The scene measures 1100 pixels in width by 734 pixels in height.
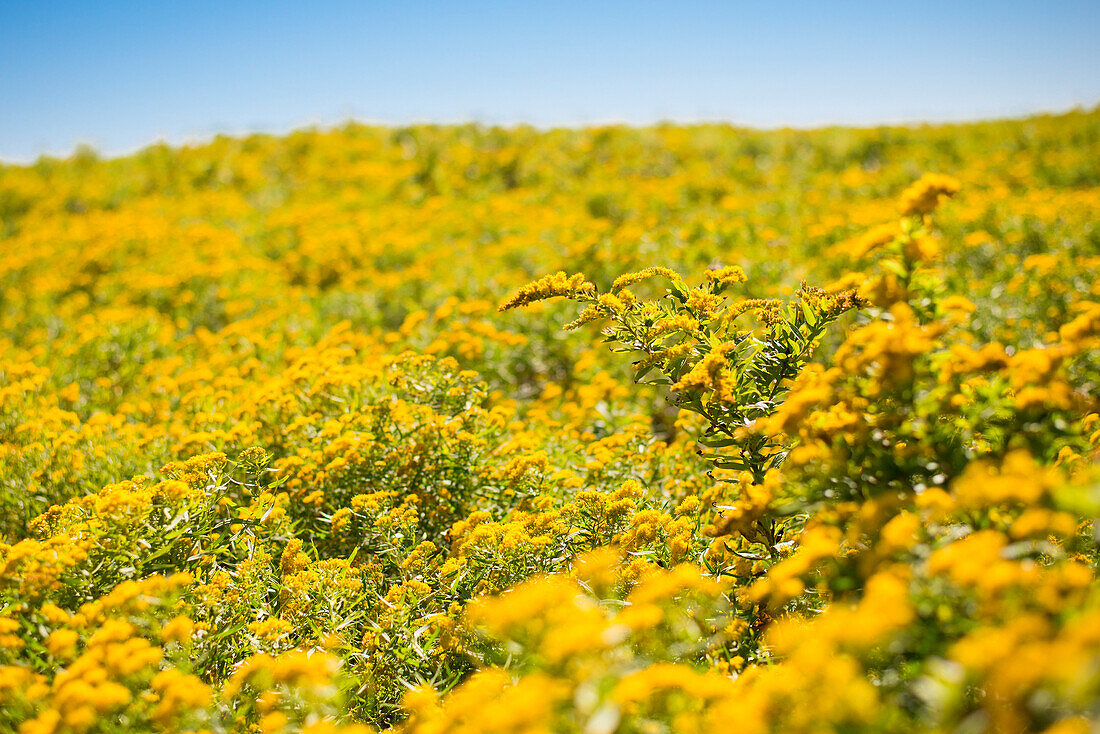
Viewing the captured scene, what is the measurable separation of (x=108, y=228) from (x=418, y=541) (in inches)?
442

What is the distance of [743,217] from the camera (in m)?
8.83

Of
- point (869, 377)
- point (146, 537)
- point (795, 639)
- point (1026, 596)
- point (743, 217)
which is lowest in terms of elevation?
point (146, 537)

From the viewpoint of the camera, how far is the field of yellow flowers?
1.68 meters

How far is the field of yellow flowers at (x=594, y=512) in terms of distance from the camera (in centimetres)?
168

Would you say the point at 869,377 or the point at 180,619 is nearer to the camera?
the point at 869,377

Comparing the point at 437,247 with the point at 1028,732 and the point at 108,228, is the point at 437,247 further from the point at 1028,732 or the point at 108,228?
the point at 1028,732

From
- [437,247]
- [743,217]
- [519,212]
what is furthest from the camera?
[519,212]

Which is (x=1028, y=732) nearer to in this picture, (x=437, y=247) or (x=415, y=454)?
(x=415, y=454)

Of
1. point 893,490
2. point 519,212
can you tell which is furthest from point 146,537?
point 519,212

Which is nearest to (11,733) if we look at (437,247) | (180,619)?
(180,619)

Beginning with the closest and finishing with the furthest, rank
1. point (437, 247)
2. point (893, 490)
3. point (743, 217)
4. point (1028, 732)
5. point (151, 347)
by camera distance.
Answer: point (1028, 732)
point (893, 490)
point (151, 347)
point (743, 217)
point (437, 247)

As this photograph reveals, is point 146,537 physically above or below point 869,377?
below

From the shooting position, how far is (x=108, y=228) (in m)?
11.7

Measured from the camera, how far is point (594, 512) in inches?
124
